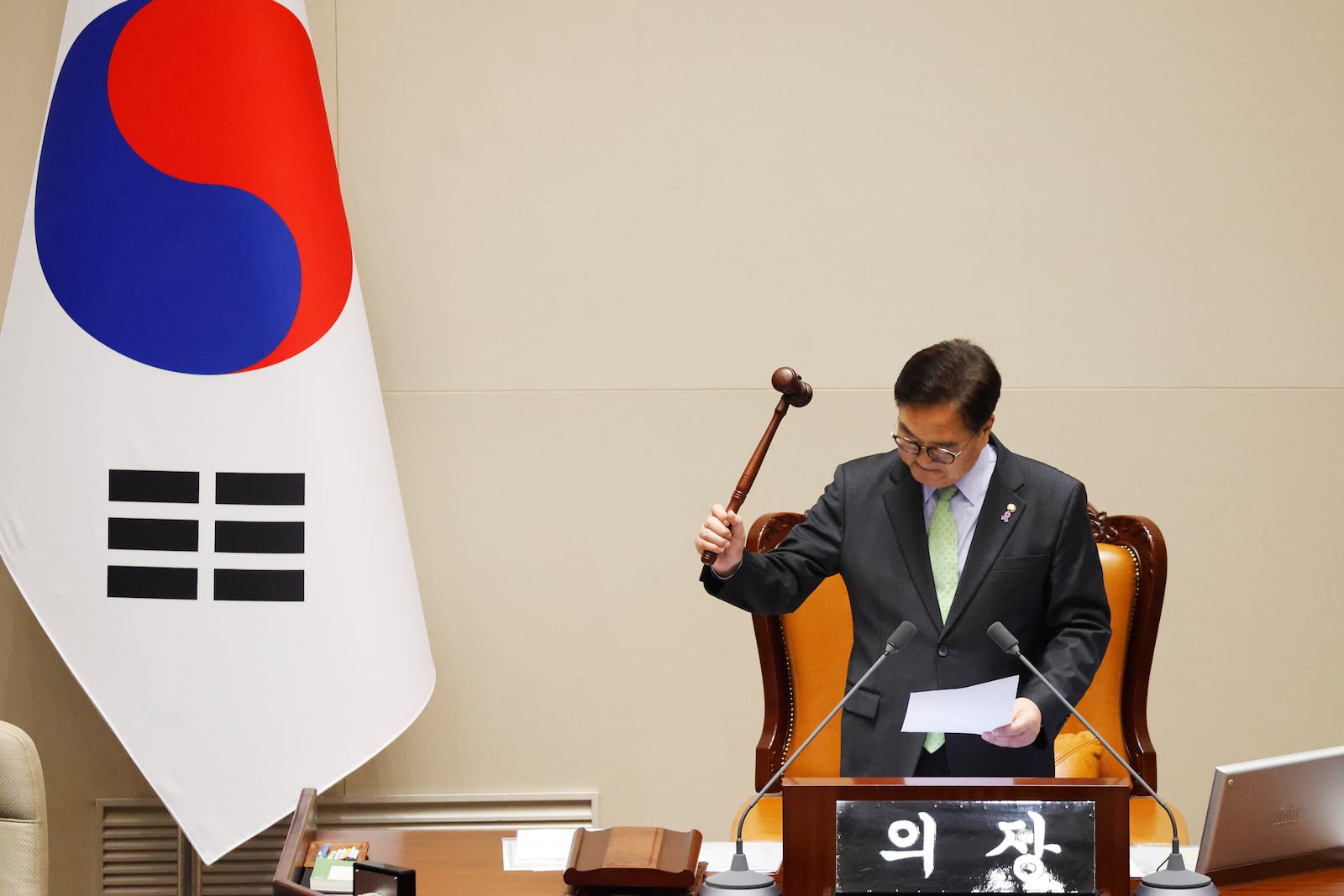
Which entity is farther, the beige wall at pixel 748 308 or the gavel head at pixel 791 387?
the beige wall at pixel 748 308

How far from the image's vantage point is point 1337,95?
123 inches

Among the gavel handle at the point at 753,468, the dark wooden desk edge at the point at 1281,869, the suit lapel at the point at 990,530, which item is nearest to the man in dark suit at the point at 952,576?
the suit lapel at the point at 990,530

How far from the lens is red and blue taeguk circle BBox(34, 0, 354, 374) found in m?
2.58

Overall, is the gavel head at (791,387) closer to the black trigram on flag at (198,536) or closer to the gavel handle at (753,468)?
the gavel handle at (753,468)

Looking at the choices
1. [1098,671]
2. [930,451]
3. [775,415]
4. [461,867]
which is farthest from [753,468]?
[1098,671]

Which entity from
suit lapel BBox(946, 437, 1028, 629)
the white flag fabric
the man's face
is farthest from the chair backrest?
the white flag fabric

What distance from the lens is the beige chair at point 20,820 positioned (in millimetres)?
1975

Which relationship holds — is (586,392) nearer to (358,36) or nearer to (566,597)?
(566,597)

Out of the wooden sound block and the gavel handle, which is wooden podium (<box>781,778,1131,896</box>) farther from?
the gavel handle

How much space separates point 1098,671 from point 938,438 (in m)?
0.81

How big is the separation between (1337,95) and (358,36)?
234cm

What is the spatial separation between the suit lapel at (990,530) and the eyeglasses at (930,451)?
0.48ft

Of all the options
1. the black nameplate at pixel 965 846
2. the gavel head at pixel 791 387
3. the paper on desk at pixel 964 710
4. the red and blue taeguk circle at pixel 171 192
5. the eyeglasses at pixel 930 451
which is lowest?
the black nameplate at pixel 965 846

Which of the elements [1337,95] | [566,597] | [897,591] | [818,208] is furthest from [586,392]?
[1337,95]
